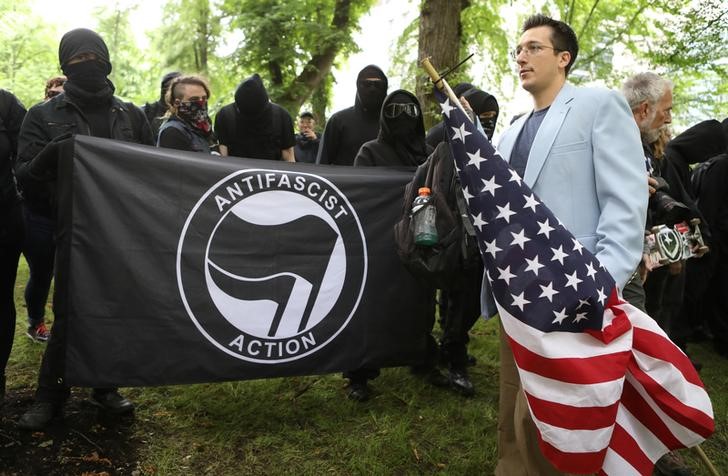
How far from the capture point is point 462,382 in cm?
397

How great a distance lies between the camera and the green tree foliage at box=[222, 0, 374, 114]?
1254cm

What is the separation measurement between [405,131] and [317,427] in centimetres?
208

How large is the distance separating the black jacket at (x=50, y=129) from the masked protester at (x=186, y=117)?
0.23 m

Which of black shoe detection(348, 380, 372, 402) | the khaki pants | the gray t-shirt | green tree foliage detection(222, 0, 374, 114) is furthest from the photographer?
green tree foliage detection(222, 0, 374, 114)

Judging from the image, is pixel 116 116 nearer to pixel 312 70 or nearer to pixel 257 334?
pixel 257 334

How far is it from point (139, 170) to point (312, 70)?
35.9ft

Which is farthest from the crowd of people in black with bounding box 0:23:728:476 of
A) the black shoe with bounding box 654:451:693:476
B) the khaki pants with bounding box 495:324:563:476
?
the black shoe with bounding box 654:451:693:476

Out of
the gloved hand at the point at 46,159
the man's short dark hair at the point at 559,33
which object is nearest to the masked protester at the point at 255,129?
the gloved hand at the point at 46,159

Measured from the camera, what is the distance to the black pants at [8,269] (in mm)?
3312

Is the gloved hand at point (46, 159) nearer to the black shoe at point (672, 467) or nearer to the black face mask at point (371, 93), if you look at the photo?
the black face mask at point (371, 93)

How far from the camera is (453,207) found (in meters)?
3.11

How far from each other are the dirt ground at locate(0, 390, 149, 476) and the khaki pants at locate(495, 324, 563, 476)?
5.72 ft

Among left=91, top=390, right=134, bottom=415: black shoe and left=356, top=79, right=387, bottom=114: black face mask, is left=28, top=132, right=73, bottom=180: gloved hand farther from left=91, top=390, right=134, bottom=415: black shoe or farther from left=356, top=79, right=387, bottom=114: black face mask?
left=356, top=79, right=387, bottom=114: black face mask

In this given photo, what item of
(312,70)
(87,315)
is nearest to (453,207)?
(87,315)
